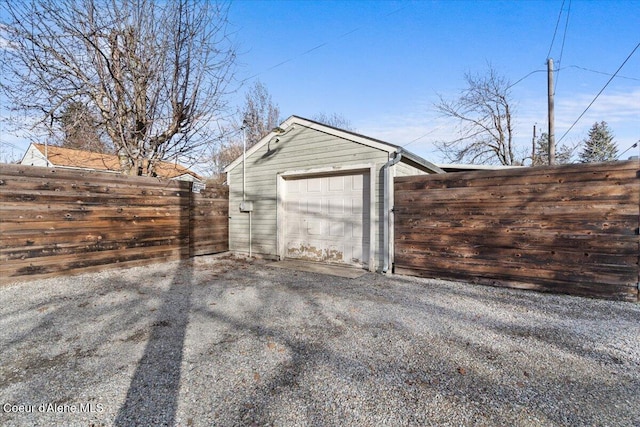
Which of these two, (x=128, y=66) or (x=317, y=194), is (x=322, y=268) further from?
(x=128, y=66)

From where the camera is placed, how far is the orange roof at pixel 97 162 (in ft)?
27.6

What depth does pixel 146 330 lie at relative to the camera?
9.46 feet

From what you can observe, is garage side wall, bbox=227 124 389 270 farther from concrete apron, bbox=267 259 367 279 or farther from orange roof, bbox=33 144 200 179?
orange roof, bbox=33 144 200 179

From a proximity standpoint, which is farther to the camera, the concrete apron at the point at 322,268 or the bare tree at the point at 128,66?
the bare tree at the point at 128,66

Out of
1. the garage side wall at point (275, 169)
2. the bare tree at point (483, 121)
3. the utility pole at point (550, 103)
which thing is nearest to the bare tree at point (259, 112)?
the bare tree at point (483, 121)

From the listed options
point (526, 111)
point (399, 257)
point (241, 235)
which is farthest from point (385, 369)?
point (526, 111)

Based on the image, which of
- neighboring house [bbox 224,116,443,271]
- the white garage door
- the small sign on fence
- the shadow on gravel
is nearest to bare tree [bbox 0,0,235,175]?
the small sign on fence

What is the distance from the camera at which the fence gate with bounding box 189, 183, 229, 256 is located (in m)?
6.94

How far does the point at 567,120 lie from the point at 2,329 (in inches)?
671

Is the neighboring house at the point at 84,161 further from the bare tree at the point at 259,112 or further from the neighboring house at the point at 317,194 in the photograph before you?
the bare tree at the point at 259,112

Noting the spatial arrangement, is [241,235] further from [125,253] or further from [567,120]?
[567,120]

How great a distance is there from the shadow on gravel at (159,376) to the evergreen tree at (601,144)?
97.4 feet

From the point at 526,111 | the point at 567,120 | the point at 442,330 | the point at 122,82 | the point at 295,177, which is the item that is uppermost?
the point at 526,111

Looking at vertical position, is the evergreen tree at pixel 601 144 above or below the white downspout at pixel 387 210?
above
